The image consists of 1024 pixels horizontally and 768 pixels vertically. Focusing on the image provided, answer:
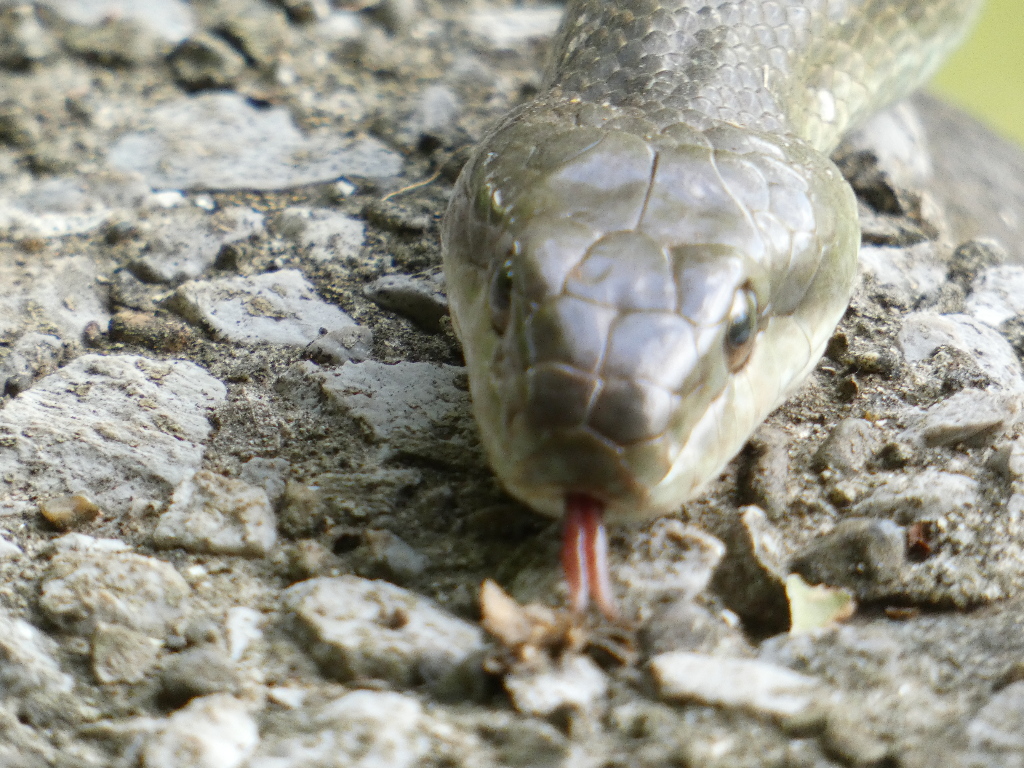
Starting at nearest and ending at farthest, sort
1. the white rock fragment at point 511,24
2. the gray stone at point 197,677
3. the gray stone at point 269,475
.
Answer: the gray stone at point 197,677, the gray stone at point 269,475, the white rock fragment at point 511,24

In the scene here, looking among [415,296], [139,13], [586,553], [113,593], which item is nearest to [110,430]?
[113,593]

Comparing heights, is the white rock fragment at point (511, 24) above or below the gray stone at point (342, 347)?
above

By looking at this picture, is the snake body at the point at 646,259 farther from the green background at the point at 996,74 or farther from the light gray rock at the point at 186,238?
the green background at the point at 996,74

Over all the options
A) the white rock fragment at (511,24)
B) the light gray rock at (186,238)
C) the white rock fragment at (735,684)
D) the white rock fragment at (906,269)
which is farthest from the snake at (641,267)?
the white rock fragment at (511,24)

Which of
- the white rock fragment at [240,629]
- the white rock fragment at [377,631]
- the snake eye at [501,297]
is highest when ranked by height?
the snake eye at [501,297]

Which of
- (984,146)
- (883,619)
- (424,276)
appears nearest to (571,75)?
(424,276)

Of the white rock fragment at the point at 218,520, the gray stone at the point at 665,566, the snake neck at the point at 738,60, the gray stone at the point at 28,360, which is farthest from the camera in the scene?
the snake neck at the point at 738,60

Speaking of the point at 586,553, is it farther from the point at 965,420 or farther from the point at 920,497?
the point at 965,420

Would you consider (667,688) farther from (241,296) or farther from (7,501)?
(241,296)
